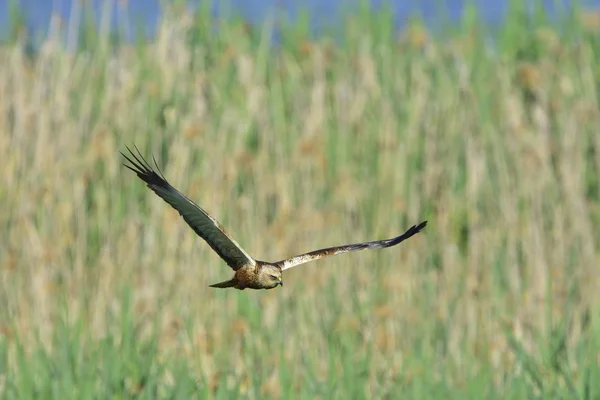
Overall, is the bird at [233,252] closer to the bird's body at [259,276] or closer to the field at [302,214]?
the bird's body at [259,276]

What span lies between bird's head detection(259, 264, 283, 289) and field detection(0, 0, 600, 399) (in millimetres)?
1363

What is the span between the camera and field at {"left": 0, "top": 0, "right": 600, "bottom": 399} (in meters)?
4.62

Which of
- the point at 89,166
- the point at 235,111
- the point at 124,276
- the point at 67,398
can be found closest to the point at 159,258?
the point at 124,276

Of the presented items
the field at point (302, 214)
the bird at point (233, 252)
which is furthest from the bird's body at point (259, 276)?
the field at point (302, 214)

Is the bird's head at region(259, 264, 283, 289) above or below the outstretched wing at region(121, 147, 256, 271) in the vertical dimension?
below

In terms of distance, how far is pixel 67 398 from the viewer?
4.19 m

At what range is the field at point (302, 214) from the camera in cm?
462

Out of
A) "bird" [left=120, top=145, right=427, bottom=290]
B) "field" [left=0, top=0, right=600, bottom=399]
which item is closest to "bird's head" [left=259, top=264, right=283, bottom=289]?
"bird" [left=120, top=145, right=427, bottom=290]

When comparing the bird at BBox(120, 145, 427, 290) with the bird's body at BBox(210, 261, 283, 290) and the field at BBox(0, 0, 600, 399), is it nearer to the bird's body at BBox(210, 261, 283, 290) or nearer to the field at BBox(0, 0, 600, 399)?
the bird's body at BBox(210, 261, 283, 290)

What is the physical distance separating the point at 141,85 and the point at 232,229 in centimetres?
129

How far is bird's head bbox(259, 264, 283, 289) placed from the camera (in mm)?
2912

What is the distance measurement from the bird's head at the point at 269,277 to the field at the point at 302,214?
1363 mm

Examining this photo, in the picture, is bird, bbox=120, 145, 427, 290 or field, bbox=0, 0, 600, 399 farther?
field, bbox=0, 0, 600, 399

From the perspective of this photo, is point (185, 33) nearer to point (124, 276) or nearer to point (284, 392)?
point (124, 276)
